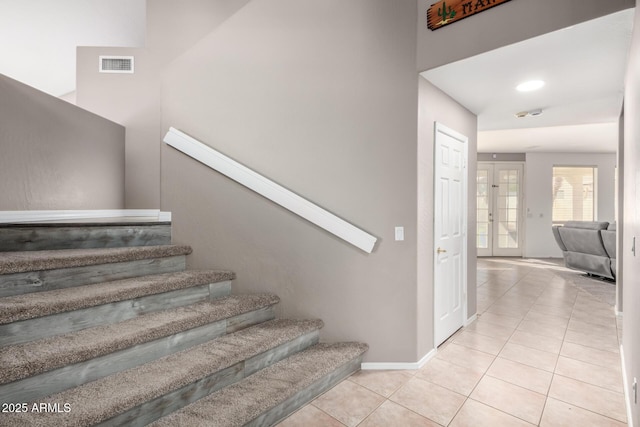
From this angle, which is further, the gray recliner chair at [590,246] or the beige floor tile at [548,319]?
the gray recliner chair at [590,246]

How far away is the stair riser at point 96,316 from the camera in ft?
5.27

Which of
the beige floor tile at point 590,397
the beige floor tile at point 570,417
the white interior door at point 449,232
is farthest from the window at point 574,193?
the beige floor tile at point 570,417

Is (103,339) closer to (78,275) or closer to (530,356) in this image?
(78,275)

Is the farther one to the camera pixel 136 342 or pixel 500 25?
pixel 500 25

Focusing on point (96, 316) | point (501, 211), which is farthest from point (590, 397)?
point (501, 211)

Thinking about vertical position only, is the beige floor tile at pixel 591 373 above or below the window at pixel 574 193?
below

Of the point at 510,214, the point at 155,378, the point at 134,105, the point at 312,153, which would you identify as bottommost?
the point at 155,378

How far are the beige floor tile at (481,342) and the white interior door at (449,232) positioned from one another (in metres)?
0.12

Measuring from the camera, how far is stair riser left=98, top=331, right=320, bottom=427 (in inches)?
59.2

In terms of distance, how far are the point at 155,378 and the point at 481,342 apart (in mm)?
2841

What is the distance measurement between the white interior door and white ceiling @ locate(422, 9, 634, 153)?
44cm

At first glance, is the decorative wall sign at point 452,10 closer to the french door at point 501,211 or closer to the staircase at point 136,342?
the staircase at point 136,342

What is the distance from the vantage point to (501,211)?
871 centimetres

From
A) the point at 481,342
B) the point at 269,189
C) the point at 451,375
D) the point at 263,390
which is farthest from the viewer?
the point at 481,342
